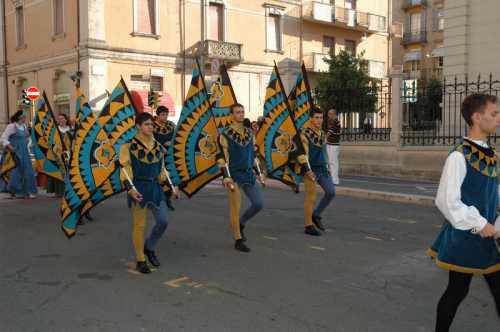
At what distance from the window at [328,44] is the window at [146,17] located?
41.2 ft

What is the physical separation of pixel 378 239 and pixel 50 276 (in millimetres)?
4206

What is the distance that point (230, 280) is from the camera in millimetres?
5453

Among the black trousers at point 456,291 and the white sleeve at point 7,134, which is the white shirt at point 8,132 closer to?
the white sleeve at point 7,134

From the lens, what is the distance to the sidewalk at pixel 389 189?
1081 cm

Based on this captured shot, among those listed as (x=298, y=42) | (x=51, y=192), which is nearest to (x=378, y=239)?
(x=51, y=192)

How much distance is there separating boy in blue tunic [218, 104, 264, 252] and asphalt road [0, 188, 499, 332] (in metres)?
0.47

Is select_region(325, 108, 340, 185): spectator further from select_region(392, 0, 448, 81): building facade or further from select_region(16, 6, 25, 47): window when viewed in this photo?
select_region(392, 0, 448, 81): building facade

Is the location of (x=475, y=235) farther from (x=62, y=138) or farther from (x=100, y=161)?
(x=62, y=138)

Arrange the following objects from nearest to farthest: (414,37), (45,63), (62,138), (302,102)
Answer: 1. (302,102)
2. (62,138)
3. (45,63)
4. (414,37)

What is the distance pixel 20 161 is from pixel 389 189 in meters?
8.07

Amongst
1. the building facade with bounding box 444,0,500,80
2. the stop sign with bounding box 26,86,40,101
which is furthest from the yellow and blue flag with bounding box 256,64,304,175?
the stop sign with bounding box 26,86,40,101

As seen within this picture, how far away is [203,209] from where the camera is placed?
32.6 ft

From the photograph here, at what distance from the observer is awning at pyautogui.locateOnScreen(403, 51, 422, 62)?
1857 inches

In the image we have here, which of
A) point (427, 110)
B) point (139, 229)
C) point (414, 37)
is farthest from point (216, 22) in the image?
point (139, 229)
